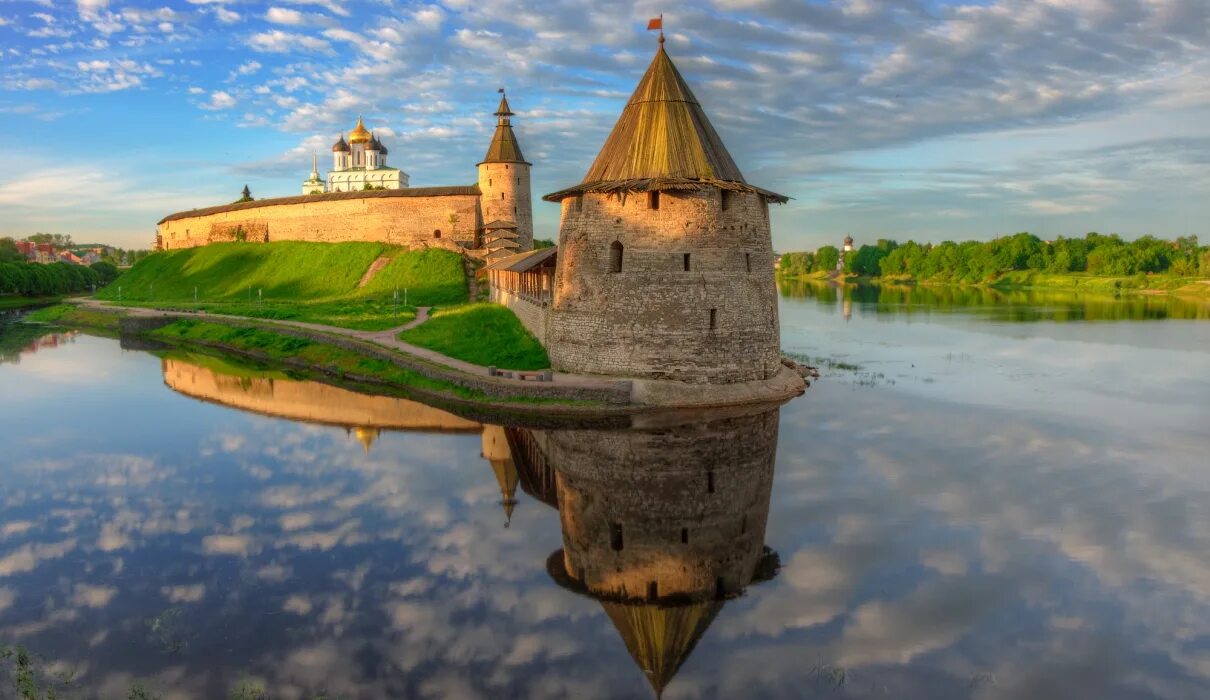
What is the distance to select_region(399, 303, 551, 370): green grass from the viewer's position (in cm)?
1891

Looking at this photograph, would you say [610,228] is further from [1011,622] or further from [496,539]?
[1011,622]

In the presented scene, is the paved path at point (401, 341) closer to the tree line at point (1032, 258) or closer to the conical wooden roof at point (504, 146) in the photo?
the conical wooden roof at point (504, 146)

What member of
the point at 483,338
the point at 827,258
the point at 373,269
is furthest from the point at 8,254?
the point at 827,258

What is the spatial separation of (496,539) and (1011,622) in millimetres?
5148

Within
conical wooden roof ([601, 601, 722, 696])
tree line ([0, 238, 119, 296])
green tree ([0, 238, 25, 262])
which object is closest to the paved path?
conical wooden roof ([601, 601, 722, 696])

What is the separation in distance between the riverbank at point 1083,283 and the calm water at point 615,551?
56.0 meters

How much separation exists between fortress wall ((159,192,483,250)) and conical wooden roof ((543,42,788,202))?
70.0 feet

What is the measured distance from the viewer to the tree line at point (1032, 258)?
72.1 meters

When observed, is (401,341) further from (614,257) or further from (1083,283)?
(1083,283)

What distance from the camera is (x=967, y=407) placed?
16.4 m

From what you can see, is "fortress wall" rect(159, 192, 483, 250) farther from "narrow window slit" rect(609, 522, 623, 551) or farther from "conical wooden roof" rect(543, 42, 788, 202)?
"narrow window slit" rect(609, 522, 623, 551)

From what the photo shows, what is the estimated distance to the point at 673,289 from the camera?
620 inches

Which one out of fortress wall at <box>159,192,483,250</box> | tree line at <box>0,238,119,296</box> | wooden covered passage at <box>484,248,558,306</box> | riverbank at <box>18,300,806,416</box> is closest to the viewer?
riverbank at <box>18,300,806,416</box>

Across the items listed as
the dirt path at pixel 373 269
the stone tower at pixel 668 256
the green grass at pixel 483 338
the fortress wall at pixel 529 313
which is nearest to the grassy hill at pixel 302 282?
the dirt path at pixel 373 269
